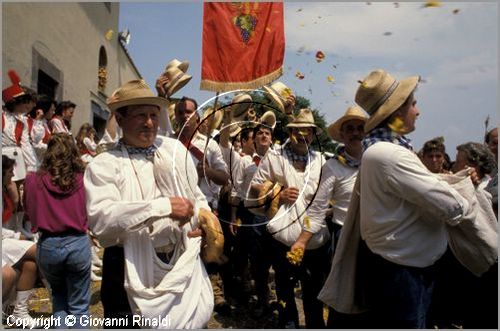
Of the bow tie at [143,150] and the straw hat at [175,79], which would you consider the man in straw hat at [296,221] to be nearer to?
the straw hat at [175,79]

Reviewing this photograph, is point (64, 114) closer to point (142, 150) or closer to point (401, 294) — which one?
point (142, 150)

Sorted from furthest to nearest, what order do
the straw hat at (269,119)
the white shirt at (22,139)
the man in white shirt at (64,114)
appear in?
the man in white shirt at (64,114), the white shirt at (22,139), the straw hat at (269,119)

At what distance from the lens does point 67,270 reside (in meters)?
3.97

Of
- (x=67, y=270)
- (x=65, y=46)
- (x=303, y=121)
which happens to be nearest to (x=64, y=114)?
(x=67, y=270)

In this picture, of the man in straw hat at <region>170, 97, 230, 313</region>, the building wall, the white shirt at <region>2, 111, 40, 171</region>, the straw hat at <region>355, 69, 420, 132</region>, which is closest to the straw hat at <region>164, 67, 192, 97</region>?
the man in straw hat at <region>170, 97, 230, 313</region>

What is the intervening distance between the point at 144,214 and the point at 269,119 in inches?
113

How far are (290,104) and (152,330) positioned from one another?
2639 millimetres

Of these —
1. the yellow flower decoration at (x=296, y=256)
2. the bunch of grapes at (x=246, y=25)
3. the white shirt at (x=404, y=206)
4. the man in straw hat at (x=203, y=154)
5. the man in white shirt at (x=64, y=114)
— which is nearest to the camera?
the white shirt at (x=404, y=206)

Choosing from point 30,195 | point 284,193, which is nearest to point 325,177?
point 284,193

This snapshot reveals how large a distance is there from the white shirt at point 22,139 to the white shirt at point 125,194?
4.12 m

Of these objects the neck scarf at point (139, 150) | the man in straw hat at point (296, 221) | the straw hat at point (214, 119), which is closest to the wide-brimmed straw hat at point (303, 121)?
the man in straw hat at point (296, 221)

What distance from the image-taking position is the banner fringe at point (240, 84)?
5605 millimetres

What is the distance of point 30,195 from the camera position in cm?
404

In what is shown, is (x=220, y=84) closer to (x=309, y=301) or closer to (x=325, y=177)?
(x=325, y=177)
